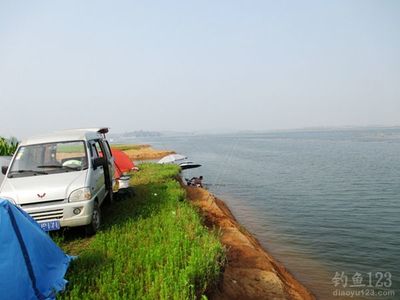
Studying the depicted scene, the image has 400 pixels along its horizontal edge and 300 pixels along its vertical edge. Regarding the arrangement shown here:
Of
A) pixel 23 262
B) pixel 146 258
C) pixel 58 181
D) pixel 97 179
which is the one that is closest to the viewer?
pixel 23 262

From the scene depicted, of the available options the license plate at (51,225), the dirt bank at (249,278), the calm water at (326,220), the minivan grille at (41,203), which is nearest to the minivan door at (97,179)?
the minivan grille at (41,203)

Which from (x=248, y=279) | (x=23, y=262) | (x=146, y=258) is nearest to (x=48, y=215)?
(x=23, y=262)

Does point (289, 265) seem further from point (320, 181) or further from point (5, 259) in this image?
point (320, 181)

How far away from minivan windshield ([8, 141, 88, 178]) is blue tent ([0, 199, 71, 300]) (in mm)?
3021

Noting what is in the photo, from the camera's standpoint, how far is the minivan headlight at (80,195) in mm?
7562

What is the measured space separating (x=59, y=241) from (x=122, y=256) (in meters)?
1.98

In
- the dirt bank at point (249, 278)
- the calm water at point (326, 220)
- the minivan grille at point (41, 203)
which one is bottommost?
the calm water at point (326, 220)

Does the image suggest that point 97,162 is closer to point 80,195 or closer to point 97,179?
point 97,179

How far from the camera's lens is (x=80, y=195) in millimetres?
7648

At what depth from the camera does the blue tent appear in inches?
189

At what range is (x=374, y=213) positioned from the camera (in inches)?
648

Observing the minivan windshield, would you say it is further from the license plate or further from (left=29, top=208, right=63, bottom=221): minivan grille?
the license plate

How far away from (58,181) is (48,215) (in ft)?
2.69

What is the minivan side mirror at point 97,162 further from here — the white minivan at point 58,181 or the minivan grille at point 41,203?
the minivan grille at point 41,203
